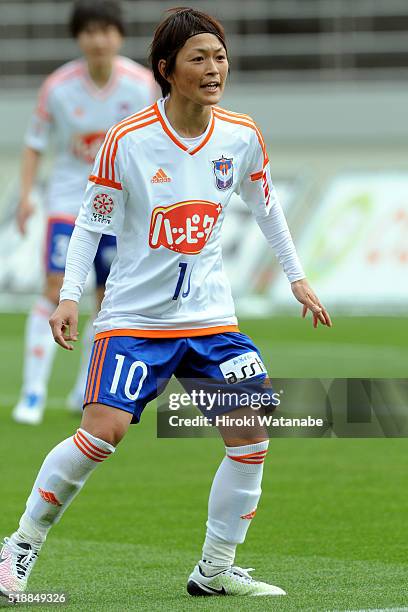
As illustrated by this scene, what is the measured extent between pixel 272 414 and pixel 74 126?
5.44 m

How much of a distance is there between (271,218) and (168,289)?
0.56 m

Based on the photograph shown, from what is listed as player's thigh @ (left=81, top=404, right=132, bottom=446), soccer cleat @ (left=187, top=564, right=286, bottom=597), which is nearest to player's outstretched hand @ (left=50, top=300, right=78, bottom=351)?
player's thigh @ (left=81, top=404, right=132, bottom=446)

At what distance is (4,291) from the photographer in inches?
907

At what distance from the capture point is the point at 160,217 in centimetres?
549

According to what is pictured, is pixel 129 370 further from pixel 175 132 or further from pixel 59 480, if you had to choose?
pixel 175 132

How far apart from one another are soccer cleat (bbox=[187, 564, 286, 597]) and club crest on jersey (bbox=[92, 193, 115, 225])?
1327 mm

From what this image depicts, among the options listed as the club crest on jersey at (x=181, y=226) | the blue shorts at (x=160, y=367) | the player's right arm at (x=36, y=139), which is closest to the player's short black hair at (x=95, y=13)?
the player's right arm at (x=36, y=139)

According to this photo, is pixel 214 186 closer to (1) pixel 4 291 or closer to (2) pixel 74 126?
(2) pixel 74 126

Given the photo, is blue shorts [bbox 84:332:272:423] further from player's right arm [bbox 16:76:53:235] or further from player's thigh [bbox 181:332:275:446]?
player's right arm [bbox 16:76:53:235]

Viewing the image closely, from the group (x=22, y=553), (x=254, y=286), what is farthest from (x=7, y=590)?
(x=254, y=286)

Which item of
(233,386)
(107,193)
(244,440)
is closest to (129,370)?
(233,386)

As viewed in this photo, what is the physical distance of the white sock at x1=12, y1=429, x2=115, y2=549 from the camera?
210 inches

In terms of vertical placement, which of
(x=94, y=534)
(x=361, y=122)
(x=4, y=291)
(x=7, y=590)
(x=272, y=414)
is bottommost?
(x=4, y=291)

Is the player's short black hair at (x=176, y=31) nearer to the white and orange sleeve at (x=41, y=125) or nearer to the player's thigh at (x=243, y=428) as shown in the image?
the player's thigh at (x=243, y=428)
